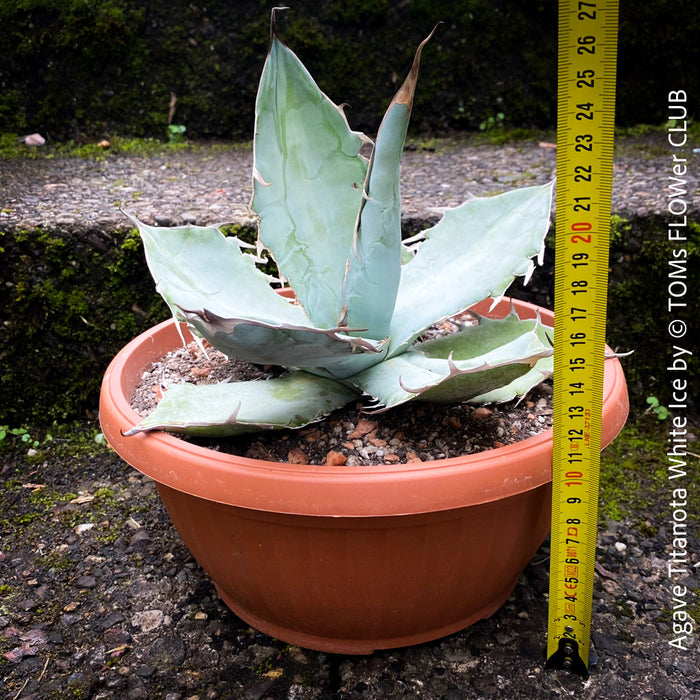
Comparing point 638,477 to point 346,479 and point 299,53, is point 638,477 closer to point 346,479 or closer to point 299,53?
point 346,479

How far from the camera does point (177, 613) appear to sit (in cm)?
124

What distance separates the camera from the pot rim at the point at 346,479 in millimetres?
880

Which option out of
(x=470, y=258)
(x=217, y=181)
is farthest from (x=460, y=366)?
(x=217, y=181)

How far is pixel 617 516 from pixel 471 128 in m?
1.53

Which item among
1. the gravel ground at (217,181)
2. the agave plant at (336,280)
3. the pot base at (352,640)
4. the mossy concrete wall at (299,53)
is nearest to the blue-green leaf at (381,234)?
the agave plant at (336,280)

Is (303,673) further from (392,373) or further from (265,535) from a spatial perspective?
(392,373)

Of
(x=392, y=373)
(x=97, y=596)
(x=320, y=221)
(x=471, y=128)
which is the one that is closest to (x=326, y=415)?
(x=392, y=373)

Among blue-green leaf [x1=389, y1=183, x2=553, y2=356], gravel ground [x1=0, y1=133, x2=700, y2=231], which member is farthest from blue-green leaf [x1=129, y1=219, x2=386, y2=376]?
gravel ground [x1=0, y1=133, x2=700, y2=231]

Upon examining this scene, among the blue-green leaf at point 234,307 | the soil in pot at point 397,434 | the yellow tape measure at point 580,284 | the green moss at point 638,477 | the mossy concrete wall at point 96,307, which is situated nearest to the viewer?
the yellow tape measure at point 580,284

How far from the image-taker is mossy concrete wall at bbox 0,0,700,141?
7.37 ft

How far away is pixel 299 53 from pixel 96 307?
1.16m

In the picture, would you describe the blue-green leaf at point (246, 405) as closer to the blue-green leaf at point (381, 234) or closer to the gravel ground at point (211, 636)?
the blue-green leaf at point (381, 234)

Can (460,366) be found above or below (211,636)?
above

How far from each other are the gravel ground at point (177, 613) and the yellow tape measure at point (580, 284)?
6.0 inches
